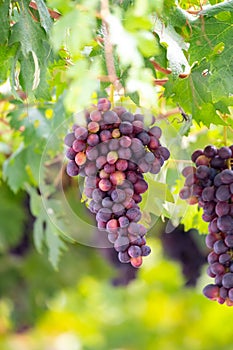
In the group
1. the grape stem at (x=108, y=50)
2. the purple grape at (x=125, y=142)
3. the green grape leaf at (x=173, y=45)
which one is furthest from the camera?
the green grape leaf at (x=173, y=45)

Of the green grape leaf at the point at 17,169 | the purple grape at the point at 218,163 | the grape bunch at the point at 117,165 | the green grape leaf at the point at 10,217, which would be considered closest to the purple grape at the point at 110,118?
the grape bunch at the point at 117,165

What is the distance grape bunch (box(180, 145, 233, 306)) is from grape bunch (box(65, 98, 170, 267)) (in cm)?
13

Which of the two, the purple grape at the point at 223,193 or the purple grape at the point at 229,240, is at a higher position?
the purple grape at the point at 223,193

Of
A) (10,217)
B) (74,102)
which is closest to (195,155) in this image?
(74,102)

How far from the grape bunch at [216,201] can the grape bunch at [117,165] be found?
0.43 feet

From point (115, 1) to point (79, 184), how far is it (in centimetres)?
21

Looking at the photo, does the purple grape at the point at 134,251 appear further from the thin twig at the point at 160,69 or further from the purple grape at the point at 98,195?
the thin twig at the point at 160,69

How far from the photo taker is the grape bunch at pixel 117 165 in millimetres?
859

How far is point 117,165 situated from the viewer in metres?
0.86

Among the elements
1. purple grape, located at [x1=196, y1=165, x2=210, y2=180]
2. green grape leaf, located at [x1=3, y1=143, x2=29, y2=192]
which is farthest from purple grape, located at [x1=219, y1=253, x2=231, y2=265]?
green grape leaf, located at [x1=3, y1=143, x2=29, y2=192]

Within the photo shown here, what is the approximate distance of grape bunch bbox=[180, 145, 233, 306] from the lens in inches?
38.9

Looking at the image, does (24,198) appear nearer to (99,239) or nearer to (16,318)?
Result: (16,318)

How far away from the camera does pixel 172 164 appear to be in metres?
0.99

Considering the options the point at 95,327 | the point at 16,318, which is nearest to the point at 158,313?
the point at 95,327
